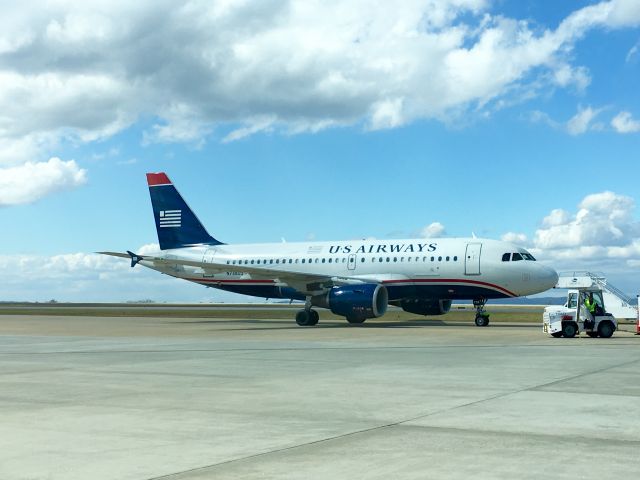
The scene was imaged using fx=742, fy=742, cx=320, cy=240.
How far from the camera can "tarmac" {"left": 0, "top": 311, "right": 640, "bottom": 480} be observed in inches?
261

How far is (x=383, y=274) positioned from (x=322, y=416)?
26773mm

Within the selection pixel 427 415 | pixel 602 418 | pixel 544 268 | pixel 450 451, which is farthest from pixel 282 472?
pixel 544 268

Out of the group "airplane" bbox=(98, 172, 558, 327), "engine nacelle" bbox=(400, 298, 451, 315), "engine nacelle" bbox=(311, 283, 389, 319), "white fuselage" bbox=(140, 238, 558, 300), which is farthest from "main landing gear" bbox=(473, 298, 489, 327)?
"engine nacelle" bbox=(311, 283, 389, 319)

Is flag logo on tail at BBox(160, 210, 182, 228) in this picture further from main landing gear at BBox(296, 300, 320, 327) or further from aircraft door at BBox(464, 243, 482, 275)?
aircraft door at BBox(464, 243, 482, 275)

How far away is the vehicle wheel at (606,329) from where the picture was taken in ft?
82.6

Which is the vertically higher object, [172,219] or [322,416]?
[172,219]

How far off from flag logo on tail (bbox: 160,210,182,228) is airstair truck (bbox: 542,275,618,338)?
25.3m

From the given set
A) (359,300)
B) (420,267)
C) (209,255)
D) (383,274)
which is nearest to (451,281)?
(420,267)

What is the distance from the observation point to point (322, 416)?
30.6ft

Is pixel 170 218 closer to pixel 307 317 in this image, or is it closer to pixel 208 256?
pixel 208 256

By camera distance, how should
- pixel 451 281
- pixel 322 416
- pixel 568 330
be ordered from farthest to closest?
1. pixel 451 281
2. pixel 568 330
3. pixel 322 416

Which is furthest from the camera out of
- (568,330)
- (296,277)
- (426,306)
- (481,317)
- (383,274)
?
(426,306)

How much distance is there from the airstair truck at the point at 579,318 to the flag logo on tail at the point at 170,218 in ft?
82.8

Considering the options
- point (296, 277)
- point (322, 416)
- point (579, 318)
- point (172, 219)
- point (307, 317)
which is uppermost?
point (172, 219)
